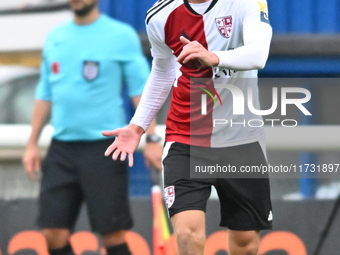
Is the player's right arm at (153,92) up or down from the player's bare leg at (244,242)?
up

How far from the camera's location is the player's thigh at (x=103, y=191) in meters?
3.91

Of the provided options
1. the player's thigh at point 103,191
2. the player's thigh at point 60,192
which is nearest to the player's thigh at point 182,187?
the player's thigh at point 103,191

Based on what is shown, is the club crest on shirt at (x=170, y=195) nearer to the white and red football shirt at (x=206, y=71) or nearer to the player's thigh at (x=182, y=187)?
the player's thigh at (x=182, y=187)

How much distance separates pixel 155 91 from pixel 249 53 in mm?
767

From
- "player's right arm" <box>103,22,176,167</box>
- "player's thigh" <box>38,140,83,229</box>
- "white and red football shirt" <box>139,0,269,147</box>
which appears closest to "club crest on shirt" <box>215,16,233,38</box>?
"white and red football shirt" <box>139,0,269,147</box>

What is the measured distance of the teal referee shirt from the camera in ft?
13.0

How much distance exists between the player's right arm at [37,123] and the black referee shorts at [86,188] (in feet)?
0.76

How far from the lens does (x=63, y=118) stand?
3.98 meters

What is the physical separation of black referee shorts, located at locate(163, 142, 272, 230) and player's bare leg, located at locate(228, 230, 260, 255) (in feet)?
0.13

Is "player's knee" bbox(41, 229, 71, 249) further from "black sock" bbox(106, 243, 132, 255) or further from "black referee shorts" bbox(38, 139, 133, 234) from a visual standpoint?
"black sock" bbox(106, 243, 132, 255)

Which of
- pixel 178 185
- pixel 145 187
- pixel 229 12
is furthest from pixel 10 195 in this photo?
pixel 229 12

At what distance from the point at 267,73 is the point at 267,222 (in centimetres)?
317

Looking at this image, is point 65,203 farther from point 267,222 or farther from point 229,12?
point 229,12

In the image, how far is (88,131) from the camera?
3953mm
